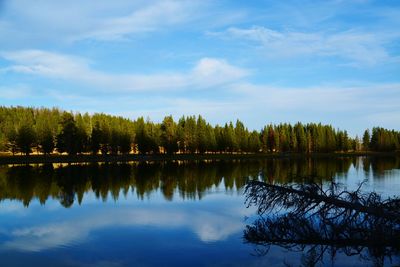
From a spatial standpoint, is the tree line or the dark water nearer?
the dark water

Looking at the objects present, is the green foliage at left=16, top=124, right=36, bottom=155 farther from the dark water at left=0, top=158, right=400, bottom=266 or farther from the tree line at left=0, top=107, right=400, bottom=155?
the dark water at left=0, top=158, right=400, bottom=266

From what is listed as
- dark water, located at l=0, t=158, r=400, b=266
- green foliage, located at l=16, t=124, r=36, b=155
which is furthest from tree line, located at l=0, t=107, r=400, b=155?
dark water, located at l=0, t=158, r=400, b=266

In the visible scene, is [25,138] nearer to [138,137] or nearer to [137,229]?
[138,137]

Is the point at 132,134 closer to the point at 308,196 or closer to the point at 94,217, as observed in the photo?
the point at 94,217

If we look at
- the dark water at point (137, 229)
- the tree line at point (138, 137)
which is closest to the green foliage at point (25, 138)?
the tree line at point (138, 137)

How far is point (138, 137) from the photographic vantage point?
14262cm

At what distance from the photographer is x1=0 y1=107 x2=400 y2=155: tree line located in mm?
128750

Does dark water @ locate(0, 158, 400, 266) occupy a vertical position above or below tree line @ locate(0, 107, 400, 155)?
below

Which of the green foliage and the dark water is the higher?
the green foliage

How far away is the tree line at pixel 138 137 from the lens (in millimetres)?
128750

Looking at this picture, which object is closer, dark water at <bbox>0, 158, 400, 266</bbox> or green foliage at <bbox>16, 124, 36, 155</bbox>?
dark water at <bbox>0, 158, 400, 266</bbox>

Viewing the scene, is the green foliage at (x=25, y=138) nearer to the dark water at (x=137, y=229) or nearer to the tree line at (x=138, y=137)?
the tree line at (x=138, y=137)

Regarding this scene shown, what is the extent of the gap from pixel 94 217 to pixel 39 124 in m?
118

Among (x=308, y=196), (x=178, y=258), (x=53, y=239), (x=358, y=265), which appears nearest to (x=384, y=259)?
(x=358, y=265)
